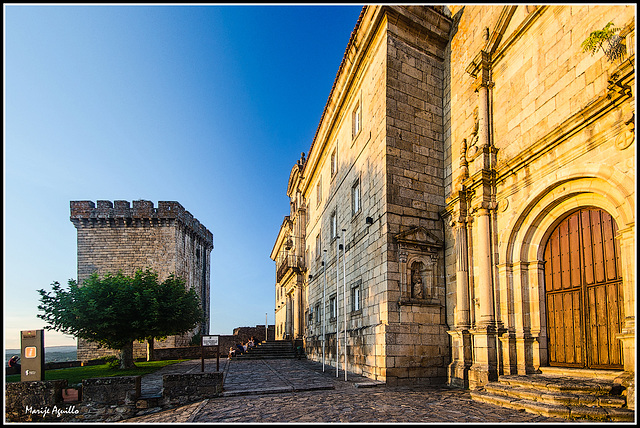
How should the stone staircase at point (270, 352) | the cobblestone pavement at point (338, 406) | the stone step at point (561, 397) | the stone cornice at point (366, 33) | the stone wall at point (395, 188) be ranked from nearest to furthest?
the stone step at point (561, 397)
the cobblestone pavement at point (338, 406)
the stone wall at point (395, 188)
the stone cornice at point (366, 33)
the stone staircase at point (270, 352)

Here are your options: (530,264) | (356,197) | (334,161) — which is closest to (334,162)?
(334,161)

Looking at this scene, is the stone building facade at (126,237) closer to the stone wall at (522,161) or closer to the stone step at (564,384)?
the stone wall at (522,161)

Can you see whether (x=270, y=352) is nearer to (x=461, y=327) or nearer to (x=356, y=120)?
(x=356, y=120)

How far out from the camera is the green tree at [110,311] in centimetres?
1819

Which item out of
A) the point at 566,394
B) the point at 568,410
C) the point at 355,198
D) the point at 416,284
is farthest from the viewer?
the point at 355,198

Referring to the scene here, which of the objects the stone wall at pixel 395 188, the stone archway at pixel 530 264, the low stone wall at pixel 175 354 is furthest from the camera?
the low stone wall at pixel 175 354

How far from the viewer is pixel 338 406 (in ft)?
26.4

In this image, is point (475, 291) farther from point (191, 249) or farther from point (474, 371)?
point (191, 249)

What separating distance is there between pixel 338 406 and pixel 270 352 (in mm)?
17326

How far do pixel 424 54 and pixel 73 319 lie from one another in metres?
16.8

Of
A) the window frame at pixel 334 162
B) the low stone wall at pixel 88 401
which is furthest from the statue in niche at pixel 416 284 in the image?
the window frame at pixel 334 162

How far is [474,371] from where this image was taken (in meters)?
9.92

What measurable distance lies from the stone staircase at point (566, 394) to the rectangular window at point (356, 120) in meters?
9.00

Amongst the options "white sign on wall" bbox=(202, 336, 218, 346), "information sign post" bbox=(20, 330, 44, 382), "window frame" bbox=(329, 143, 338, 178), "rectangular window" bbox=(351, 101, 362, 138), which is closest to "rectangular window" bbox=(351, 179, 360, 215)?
"rectangular window" bbox=(351, 101, 362, 138)
